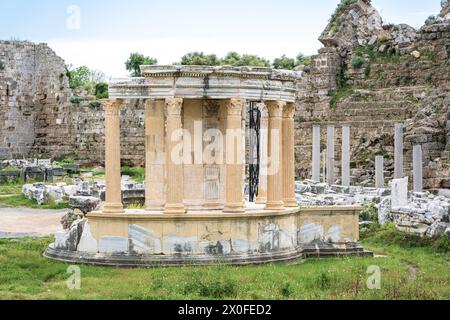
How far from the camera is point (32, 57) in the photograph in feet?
168

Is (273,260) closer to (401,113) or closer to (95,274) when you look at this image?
(95,274)

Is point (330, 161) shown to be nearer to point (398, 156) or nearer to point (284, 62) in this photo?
point (398, 156)

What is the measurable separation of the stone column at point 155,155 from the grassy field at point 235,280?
2.58 metres

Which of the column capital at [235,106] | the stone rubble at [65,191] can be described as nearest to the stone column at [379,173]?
the stone rubble at [65,191]

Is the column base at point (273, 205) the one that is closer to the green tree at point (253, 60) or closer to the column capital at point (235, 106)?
the column capital at point (235, 106)

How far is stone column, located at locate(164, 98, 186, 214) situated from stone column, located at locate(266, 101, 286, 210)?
78.7 inches

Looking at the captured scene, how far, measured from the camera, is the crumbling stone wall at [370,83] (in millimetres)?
45781

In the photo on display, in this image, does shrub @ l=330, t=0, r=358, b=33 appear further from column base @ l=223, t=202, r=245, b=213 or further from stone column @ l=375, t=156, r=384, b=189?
column base @ l=223, t=202, r=245, b=213

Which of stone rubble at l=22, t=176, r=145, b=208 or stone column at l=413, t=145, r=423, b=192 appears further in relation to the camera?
stone column at l=413, t=145, r=423, b=192

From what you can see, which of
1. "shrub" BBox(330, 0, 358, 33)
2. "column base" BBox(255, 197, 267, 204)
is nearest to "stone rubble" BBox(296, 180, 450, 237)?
"column base" BBox(255, 197, 267, 204)

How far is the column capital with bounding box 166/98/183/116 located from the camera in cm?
1973

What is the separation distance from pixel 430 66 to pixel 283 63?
48.5 feet
